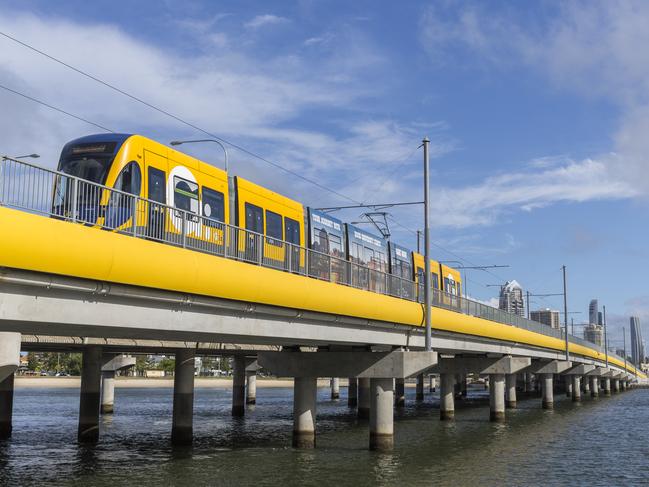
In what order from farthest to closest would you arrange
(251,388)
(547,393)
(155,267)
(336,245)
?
(251,388)
(547,393)
(336,245)
(155,267)

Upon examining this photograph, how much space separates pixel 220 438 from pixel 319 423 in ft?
36.6

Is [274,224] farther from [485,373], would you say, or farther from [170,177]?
[485,373]

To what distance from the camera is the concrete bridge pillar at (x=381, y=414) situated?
32.2 meters

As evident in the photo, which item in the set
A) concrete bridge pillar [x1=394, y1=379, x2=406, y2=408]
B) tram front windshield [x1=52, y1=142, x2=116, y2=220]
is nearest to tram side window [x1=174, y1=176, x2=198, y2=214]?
tram front windshield [x1=52, y1=142, x2=116, y2=220]

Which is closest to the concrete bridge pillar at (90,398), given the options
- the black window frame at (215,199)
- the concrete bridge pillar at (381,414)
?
the concrete bridge pillar at (381,414)

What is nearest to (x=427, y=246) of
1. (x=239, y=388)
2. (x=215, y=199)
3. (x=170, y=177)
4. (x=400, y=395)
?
(x=215, y=199)

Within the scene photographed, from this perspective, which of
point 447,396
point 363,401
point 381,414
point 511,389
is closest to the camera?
point 381,414

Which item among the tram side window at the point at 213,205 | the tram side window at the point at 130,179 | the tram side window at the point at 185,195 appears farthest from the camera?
the tram side window at the point at 213,205

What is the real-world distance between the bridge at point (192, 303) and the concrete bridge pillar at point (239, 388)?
11.9 metres

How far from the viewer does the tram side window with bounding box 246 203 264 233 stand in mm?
29219

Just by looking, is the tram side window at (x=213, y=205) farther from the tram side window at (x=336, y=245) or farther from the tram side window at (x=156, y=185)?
the tram side window at (x=336, y=245)

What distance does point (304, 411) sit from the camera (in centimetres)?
3241

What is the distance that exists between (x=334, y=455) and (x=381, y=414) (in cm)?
249

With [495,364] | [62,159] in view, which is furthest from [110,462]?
[495,364]
